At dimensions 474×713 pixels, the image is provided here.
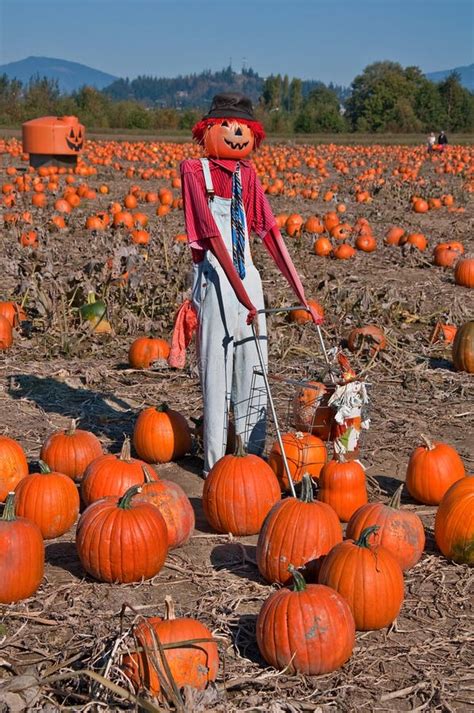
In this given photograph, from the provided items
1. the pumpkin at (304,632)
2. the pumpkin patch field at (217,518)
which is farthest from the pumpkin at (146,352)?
the pumpkin at (304,632)

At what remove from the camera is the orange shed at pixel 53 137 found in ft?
76.8

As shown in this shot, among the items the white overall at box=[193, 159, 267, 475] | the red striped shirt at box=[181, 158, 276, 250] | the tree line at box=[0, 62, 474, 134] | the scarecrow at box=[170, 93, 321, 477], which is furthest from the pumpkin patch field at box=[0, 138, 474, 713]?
the tree line at box=[0, 62, 474, 134]

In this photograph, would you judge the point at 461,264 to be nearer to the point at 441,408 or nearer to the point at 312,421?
the point at 441,408

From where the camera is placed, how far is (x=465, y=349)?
8.32m

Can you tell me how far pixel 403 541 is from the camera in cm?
470

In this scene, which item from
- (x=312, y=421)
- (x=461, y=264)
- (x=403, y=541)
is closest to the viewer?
(x=403, y=541)

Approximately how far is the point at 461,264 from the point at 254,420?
672cm

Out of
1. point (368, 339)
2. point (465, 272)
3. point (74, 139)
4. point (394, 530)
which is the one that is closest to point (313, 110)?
point (74, 139)

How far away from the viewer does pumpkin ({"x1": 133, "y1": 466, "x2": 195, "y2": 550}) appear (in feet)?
16.2

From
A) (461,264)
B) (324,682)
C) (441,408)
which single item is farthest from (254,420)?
(461,264)

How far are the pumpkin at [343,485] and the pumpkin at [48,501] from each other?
1.37 meters

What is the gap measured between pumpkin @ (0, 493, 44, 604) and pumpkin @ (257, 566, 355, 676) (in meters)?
1.15

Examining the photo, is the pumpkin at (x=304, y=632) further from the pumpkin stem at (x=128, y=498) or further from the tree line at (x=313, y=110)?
the tree line at (x=313, y=110)

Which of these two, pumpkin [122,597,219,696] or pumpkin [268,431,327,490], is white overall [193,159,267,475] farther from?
pumpkin [122,597,219,696]
